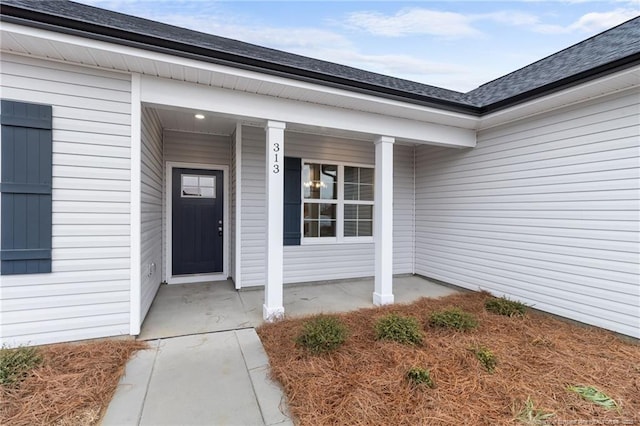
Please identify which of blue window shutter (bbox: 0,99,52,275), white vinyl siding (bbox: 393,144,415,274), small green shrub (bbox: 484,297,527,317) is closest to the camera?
blue window shutter (bbox: 0,99,52,275)

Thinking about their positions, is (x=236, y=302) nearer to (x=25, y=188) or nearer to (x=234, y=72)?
(x=25, y=188)

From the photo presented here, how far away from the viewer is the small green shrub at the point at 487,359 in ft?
8.19

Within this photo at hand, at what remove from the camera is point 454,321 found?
10.7ft

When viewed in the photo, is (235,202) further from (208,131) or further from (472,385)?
(472,385)

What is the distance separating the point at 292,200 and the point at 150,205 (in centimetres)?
223

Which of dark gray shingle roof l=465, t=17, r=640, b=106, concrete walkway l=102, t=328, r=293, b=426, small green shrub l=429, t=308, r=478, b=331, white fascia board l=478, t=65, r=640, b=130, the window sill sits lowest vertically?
concrete walkway l=102, t=328, r=293, b=426

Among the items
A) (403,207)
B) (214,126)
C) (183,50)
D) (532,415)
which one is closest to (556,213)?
(403,207)

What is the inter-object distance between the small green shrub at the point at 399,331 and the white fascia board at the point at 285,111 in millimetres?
2524

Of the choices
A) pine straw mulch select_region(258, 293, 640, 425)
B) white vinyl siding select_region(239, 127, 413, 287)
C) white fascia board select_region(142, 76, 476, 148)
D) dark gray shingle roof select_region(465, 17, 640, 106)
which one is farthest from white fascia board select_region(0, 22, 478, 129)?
pine straw mulch select_region(258, 293, 640, 425)

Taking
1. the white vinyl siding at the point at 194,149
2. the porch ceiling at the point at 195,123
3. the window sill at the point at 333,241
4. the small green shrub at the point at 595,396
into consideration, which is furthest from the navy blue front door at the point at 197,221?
the small green shrub at the point at 595,396

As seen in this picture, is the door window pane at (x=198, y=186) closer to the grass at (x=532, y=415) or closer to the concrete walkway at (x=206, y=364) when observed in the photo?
the concrete walkway at (x=206, y=364)

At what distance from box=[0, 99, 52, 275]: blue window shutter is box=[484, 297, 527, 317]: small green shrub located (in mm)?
5107

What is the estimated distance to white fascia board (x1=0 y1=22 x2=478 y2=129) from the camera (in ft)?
8.07

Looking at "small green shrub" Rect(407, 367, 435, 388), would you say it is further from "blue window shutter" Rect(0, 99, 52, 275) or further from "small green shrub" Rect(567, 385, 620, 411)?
"blue window shutter" Rect(0, 99, 52, 275)
